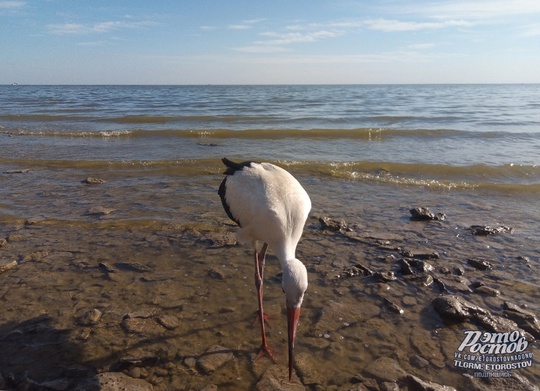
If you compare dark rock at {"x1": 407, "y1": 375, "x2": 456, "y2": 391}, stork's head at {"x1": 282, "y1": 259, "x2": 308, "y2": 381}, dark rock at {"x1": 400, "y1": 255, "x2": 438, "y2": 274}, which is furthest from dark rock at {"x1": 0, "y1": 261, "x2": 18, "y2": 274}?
dark rock at {"x1": 400, "y1": 255, "x2": 438, "y2": 274}

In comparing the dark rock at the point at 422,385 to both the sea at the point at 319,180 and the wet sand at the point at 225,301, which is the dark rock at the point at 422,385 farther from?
the sea at the point at 319,180

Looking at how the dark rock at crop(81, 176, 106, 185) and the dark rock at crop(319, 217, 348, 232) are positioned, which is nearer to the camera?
the dark rock at crop(319, 217, 348, 232)

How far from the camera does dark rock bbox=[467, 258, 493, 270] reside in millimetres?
5645

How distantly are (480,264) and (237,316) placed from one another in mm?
3516

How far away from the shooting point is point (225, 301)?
189 inches

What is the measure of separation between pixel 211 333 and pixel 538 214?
7180 millimetres

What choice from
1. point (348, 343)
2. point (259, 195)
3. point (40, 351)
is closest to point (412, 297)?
point (348, 343)

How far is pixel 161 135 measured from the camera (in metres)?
19.0

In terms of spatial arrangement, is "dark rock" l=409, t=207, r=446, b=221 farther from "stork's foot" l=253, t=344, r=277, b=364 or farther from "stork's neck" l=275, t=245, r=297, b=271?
"stork's foot" l=253, t=344, r=277, b=364

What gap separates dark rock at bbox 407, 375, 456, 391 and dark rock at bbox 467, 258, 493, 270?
2.64 m

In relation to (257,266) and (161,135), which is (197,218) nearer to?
(257,266)

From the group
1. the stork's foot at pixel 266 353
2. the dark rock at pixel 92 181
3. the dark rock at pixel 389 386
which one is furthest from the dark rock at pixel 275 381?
the dark rock at pixel 92 181

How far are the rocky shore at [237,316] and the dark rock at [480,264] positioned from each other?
0.07ft

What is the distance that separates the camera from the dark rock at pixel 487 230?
6.89m
